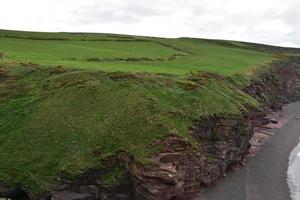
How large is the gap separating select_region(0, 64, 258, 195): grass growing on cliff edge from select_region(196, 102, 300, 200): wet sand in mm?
6868

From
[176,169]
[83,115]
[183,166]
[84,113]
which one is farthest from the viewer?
[84,113]

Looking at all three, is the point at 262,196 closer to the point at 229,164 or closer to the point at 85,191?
the point at 229,164

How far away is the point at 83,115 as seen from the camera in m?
46.2

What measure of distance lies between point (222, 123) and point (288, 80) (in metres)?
85.7

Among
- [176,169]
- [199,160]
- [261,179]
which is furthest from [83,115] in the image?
[261,179]

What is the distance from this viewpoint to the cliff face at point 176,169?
39.8 metres

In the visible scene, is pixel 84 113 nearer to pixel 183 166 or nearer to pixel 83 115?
pixel 83 115

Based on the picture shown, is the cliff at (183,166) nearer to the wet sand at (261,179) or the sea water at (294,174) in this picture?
the wet sand at (261,179)

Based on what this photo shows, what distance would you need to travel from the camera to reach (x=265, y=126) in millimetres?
85562

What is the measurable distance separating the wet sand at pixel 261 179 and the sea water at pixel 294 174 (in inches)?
20.0

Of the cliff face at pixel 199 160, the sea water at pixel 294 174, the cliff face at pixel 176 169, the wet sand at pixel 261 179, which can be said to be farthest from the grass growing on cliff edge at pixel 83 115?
the sea water at pixel 294 174

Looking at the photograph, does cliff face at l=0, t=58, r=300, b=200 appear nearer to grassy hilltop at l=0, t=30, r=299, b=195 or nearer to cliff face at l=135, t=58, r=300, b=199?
cliff face at l=135, t=58, r=300, b=199

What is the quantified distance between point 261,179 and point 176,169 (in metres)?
15.4

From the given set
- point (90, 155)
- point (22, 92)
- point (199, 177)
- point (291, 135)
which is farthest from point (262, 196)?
point (291, 135)
